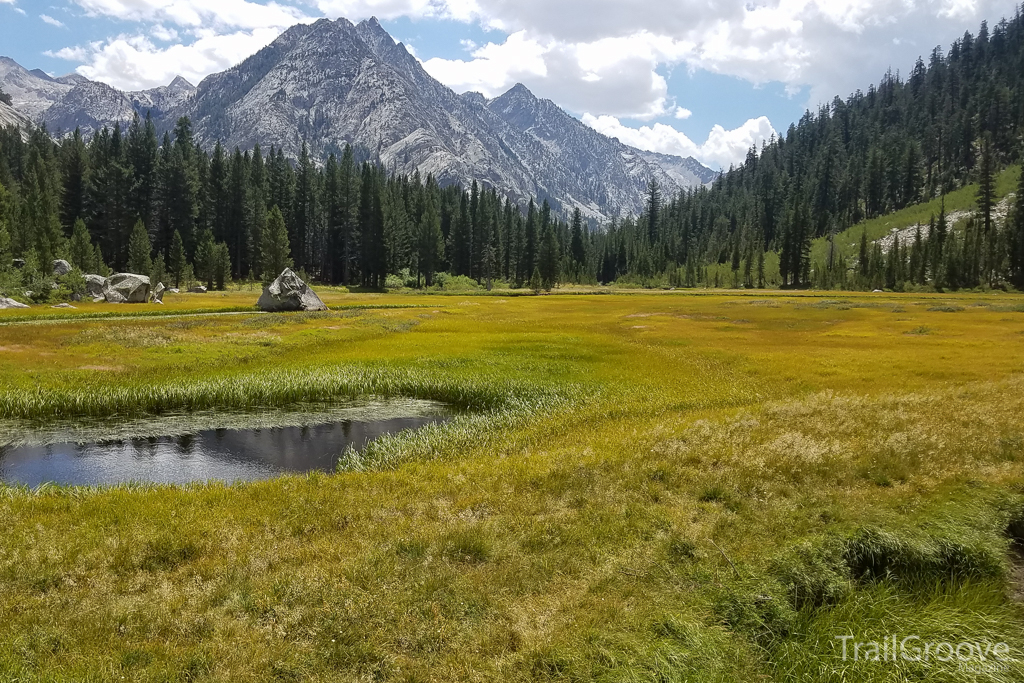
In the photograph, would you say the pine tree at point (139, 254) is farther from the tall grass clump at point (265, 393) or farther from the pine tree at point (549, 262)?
the pine tree at point (549, 262)

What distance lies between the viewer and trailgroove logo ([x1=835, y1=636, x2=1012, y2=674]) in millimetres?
7289

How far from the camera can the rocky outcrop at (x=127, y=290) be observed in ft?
214

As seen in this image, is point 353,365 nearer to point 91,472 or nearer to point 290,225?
point 91,472

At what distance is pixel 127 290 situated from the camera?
218 feet

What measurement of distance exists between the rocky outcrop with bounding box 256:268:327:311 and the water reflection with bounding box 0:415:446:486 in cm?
4502

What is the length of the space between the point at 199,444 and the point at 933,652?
2069 centimetres

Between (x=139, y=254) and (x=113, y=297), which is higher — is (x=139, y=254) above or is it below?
above

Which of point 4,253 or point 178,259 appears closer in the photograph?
point 4,253

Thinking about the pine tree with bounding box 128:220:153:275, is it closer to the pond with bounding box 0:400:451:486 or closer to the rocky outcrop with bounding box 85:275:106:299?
the rocky outcrop with bounding box 85:275:106:299

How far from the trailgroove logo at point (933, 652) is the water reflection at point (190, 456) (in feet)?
45.8

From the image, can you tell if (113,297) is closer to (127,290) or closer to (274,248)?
(127,290)

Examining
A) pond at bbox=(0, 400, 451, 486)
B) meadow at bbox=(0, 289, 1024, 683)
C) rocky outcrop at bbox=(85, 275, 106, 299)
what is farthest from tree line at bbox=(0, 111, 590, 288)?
meadow at bbox=(0, 289, 1024, 683)

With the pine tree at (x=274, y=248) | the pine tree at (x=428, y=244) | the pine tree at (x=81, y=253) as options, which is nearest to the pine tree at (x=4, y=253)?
the pine tree at (x=81, y=253)

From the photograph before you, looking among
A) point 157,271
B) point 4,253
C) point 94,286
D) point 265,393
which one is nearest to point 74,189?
point 157,271
